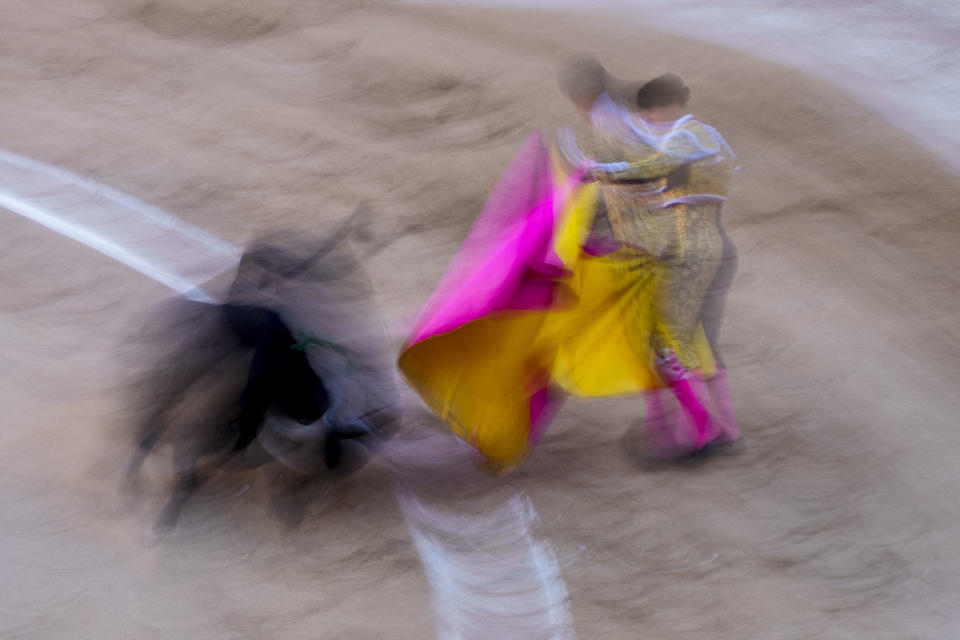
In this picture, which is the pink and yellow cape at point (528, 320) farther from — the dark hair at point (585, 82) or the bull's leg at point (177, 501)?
the bull's leg at point (177, 501)

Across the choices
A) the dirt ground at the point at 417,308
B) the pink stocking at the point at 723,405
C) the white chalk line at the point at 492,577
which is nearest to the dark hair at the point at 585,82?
the pink stocking at the point at 723,405

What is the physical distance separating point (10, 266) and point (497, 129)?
260cm

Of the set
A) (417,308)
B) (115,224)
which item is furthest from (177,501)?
(115,224)

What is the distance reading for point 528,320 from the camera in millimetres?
2840

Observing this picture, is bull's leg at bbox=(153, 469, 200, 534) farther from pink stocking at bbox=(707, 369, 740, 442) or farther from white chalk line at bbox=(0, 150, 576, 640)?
pink stocking at bbox=(707, 369, 740, 442)

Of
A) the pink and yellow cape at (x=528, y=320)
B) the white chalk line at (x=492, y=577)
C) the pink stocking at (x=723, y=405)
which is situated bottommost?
the white chalk line at (x=492, y=577)

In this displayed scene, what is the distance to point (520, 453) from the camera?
296 cm

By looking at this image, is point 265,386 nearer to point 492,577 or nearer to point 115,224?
point 492,577

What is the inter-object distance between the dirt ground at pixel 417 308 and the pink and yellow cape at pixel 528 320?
1.72 ft

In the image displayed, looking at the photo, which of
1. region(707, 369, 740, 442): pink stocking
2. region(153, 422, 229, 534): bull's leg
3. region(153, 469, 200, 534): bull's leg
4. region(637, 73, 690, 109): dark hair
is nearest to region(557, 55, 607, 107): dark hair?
region(637, 73, 690, 109): dark hair

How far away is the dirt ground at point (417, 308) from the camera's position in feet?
9.61

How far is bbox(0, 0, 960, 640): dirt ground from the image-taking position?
293cm

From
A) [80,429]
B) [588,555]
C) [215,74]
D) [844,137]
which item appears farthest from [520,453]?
[215,74]

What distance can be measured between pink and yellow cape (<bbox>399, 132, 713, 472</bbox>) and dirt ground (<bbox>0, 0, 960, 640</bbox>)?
20.6 inches
